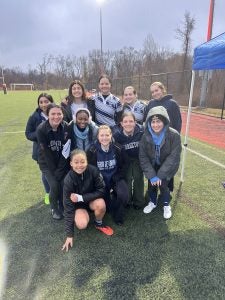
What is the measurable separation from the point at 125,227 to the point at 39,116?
83.0 inches

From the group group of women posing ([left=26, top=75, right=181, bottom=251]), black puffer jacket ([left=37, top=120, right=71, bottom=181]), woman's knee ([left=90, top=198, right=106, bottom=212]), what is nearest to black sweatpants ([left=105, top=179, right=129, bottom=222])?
group of women posing ([left=26, top=75, right=181, bottom=251])

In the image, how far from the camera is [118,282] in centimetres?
281

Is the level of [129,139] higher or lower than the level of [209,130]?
higher

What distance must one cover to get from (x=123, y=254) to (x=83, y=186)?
3.10 feet

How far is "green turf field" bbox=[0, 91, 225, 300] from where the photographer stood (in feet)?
8.91

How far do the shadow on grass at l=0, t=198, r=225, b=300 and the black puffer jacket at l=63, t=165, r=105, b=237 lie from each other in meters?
0.45

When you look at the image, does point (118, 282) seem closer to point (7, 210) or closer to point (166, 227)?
point (166, 227)

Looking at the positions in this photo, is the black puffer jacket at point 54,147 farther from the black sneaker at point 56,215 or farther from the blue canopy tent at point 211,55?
the blue canopy tent at point 211,55

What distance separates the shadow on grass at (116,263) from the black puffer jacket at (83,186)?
1.47 ft

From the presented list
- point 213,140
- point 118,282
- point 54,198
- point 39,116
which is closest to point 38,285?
point 118,282

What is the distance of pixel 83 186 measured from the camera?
358 centimetres

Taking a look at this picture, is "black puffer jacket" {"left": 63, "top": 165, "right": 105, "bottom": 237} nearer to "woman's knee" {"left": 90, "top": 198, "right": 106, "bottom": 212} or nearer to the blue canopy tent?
"woman's knee" {"left": 90, "top": 198, "right": 106, "bottom": 212}

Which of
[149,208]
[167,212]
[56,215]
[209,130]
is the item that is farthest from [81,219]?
[209,130]

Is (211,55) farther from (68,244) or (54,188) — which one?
(68,244)
